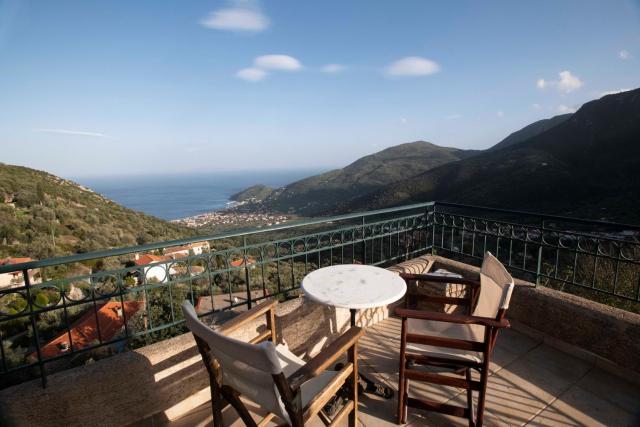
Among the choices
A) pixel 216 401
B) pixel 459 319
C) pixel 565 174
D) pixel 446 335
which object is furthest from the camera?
Result: pixel 565 174

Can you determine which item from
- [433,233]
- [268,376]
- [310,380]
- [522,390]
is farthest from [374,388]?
[433,233]

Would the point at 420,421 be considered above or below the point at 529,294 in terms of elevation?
below

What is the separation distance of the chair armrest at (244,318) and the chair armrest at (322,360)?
57 cm

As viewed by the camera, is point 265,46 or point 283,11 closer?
point 283,11

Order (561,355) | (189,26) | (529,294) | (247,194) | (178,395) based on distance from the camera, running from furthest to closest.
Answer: (247,194) → (189,26) → (529,294) → (561,355) → (178,395)

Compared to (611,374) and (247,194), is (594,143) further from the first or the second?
(247,194)

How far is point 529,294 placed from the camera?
9.80ft

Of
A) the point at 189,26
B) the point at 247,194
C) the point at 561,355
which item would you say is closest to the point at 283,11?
the point at 189,26

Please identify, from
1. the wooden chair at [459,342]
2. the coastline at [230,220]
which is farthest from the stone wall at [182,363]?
the coastline at [230,220]

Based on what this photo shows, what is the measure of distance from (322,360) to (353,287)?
841 millimetres

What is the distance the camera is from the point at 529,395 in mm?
2289

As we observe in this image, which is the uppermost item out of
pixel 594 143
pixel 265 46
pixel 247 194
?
pixel 265 46

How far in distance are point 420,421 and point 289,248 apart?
1.71 metres

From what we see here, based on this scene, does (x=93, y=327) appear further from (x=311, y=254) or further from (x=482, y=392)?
(x=482, y=392)
